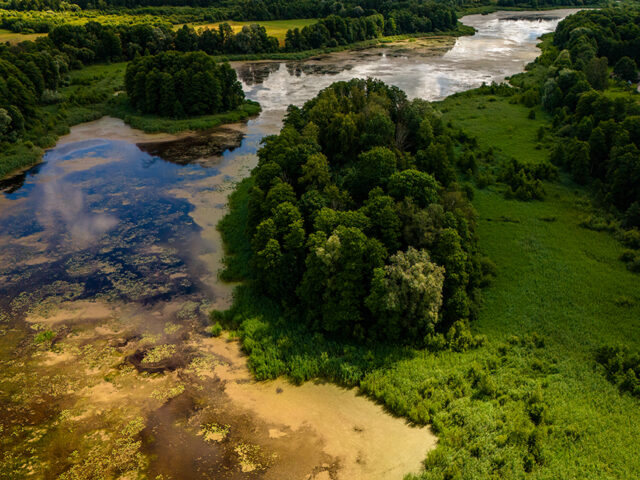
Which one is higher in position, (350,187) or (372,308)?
(350,187)

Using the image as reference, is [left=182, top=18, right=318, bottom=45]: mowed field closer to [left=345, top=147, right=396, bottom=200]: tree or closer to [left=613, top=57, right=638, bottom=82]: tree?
[left=613, top=57, right=638, bottom=82]: tree

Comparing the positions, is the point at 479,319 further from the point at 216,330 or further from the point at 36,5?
the point at 36,5

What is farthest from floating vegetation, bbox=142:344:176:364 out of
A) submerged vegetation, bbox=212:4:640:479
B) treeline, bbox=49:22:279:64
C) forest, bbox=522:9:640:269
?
treeline, bbox=49:22:279:64

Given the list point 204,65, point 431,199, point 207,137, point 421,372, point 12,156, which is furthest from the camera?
point 204,65

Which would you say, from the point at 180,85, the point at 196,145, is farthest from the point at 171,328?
the point at 180,85

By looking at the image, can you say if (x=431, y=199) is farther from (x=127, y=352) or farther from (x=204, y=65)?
(x=204, y=65)

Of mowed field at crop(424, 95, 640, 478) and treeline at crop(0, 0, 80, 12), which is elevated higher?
treeline at crop(0, 0, 80, 12)

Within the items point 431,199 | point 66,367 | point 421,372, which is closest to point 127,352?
point 66,367

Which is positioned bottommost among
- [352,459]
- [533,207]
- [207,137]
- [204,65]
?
[352,459]

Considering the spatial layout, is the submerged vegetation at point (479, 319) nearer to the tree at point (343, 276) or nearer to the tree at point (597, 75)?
the tree at point (343, 276)
